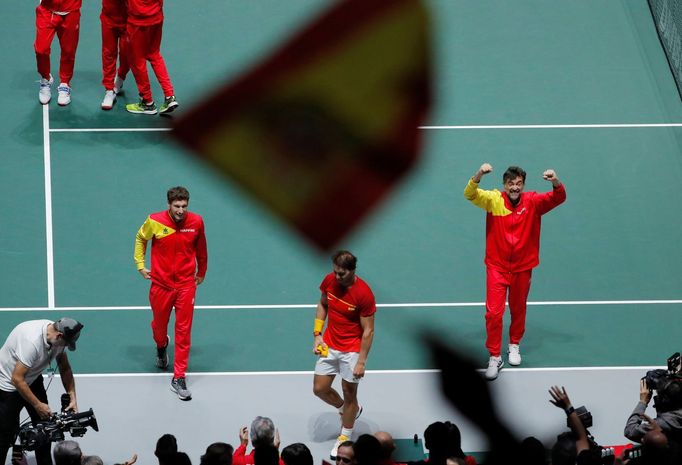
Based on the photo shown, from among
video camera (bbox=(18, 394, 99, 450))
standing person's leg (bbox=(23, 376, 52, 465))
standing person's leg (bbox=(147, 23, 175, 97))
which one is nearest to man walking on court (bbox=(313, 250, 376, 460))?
video camera (bbox=(18, 394, 99, 450))

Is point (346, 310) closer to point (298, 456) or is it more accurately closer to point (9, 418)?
point (298, 456)

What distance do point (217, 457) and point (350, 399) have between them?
2.71 m

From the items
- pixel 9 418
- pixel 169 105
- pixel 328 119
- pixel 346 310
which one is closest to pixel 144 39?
pixel 169 105

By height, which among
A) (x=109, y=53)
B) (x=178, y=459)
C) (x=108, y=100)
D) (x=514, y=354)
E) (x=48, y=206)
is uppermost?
(x=109, y=53)

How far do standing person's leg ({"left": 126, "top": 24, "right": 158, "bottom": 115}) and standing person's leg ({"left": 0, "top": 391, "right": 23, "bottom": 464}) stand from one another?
A: 5.86 metres

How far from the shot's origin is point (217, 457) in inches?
315

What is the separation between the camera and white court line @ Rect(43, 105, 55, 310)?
13.0m

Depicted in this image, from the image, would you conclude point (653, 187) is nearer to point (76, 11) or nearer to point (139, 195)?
point (139, 195)

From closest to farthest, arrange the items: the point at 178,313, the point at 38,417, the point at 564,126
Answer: the point at 38,417 < the point at 178,313 < the point at 564,126

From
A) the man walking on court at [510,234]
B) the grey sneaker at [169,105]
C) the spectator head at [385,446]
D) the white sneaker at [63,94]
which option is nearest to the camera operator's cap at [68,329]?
the spectator head at [385,446]

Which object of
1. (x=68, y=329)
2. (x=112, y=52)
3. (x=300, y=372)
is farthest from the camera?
(x=112, y=52)

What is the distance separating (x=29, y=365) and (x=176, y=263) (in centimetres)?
192

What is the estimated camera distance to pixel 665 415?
916 centimetres

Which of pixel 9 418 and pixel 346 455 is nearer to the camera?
pixel 346 455
